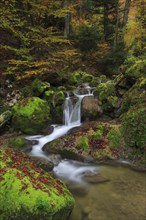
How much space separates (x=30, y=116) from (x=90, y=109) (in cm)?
291

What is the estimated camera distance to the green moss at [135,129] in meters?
8.30

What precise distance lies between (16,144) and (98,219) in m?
4.76

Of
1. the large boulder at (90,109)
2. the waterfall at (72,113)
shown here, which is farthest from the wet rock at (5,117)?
the large boulder at (90,109)

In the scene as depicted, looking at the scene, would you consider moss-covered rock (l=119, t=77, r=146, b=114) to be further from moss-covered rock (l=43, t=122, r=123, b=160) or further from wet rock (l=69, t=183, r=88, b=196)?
wet rock (l=69, t=183, r=88, b=196)

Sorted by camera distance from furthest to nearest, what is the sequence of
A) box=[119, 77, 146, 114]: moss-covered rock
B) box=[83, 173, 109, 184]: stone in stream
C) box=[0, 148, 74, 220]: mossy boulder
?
1. box=[119, 77, 146, 114]: moss-covered rock
2. box=[83, 173, 109, 184]: stone in stream
3. box=[0, 148, 74, 220]: mossy boulder

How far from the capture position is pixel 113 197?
6.02 meters

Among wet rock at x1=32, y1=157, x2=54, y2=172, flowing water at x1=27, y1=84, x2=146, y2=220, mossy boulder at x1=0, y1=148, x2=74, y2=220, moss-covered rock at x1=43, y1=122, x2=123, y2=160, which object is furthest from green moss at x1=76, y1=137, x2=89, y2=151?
mossy boulder at x1=0, y1=148, x2=74, y2=220

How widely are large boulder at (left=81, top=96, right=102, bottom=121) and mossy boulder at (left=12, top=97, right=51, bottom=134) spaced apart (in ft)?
5.76

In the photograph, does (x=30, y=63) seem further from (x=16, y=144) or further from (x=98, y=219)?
(x=98, y=219)

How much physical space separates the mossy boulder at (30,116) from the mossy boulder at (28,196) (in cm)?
523

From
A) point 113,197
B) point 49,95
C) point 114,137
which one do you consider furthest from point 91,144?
point 49,95

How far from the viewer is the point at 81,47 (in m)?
18.4

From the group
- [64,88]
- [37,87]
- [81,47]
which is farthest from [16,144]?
[81,47]

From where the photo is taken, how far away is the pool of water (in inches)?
208
